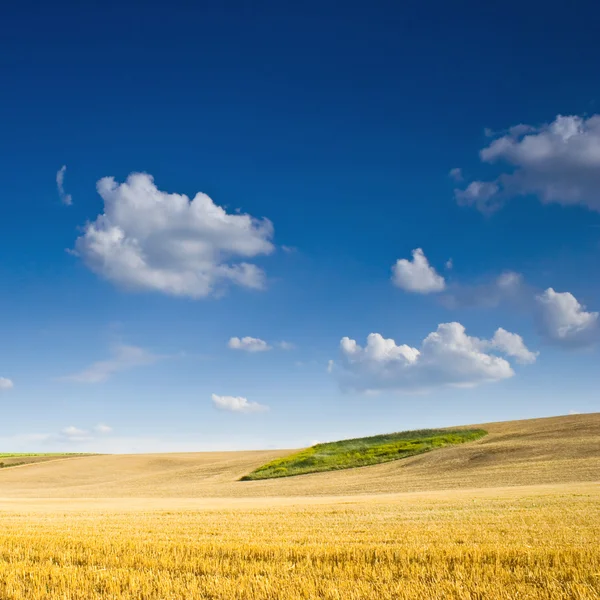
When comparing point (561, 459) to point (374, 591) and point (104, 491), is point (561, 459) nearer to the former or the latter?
point (104, 491)

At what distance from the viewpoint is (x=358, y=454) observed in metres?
72.2

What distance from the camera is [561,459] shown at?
49.3 metres

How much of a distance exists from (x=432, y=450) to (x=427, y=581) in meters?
60.6

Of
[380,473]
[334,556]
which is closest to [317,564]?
[334,556]

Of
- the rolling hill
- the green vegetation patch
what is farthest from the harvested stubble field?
the green vegetation patch

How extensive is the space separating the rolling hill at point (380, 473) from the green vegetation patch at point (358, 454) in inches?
127

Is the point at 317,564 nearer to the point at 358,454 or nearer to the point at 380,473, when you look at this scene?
the point at 380,473

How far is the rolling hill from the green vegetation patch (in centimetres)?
322

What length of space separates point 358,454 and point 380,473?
15788mm

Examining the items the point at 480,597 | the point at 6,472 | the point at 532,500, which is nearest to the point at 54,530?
the point at 480,597

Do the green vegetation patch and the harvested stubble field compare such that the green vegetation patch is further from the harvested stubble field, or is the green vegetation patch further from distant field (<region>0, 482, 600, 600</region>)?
distant field (<region>0, 482, 600, 600</region>)

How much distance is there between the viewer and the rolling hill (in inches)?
1789

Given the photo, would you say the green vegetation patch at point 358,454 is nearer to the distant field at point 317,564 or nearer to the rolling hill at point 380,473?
the rolling hill at point 380,473

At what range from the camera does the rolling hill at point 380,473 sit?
4544cm
